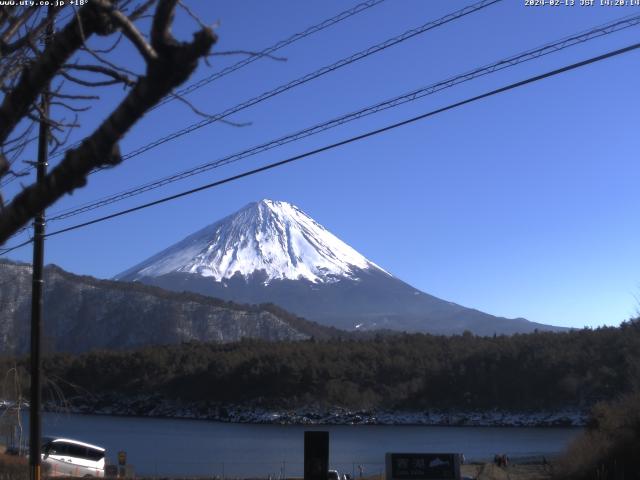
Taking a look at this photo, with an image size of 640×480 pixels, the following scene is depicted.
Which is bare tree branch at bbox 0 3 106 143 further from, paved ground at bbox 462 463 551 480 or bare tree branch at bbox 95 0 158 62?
paved ground at bbox 462 463 551 480

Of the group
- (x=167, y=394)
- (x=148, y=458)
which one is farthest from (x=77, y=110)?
(x=167, y=394)

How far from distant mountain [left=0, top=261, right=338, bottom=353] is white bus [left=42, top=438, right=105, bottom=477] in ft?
296

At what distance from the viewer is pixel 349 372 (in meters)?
87.6

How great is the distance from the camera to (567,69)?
29.2 ft

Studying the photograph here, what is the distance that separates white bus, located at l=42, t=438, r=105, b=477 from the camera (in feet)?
93.9

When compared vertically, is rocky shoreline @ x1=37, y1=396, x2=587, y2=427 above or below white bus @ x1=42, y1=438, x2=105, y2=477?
below

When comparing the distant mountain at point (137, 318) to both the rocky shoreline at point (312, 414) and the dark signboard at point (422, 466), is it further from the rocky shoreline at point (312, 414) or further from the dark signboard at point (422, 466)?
the dark signboard at point (422, 466)

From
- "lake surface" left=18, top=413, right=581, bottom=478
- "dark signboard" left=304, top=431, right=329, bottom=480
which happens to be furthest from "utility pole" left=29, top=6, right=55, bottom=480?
"lake surface" left=18, top=413, right=581, bottom=478

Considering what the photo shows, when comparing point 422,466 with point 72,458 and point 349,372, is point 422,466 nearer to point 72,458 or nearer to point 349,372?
point 72,458

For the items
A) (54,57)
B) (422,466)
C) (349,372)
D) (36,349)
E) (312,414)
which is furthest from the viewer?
(349,372)

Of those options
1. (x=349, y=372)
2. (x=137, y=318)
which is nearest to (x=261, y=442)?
(x=349, y=372)

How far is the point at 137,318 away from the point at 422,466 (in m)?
113

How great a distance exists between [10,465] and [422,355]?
7021 centimetres

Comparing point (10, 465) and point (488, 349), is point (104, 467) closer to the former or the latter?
point (10, 465)
